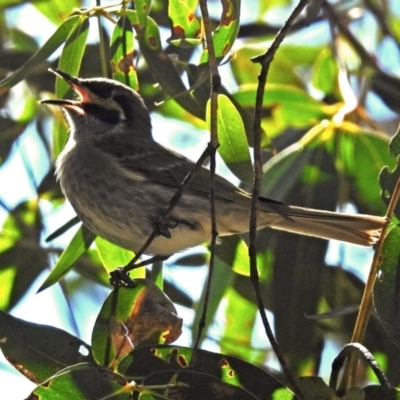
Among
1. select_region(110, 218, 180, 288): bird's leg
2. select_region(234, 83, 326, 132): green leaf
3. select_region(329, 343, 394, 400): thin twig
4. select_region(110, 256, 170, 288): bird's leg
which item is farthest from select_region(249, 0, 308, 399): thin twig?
select_region(234, 83, 326, 132): green leaf

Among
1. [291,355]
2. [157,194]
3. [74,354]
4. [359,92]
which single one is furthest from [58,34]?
[359,92]

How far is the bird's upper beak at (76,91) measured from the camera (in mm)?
3740

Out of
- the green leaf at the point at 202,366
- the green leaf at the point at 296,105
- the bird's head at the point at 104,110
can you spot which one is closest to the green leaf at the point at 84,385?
the green leaf at the point at 202,366

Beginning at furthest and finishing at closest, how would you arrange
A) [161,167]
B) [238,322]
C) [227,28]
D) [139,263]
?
[238,322], [161,167], [139,263], [227,28]

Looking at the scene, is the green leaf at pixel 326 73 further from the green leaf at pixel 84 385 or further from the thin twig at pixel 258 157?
the green leaf at pixel 84 385

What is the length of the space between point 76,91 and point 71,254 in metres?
0.79

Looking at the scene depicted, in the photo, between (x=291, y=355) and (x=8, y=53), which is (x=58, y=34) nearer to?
(x=8, y=53)

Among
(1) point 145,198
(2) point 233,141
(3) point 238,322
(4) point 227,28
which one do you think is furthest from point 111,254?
(4) point 227,28

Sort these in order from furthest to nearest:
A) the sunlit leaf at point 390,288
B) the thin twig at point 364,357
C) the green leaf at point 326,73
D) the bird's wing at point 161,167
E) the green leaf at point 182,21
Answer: the green leaf at point 326,73
the bird's wing at point 161,167
the green leaf at point 182,21
the sunlit leaf at point 390,288
the thin twig at point 364,357

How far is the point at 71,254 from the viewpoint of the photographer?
3781 mm

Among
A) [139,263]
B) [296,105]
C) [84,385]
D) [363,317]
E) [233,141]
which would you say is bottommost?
[84,385]

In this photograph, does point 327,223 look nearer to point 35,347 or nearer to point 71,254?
point 71,254

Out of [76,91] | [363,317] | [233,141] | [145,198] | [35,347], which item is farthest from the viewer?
[76,91]

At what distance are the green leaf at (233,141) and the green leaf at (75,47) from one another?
0.68 metres
